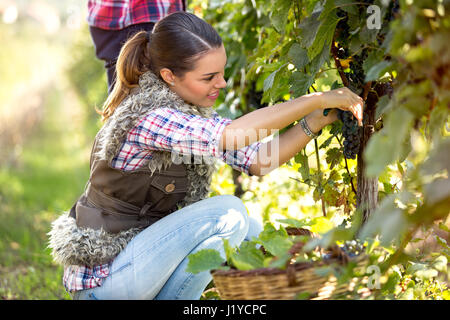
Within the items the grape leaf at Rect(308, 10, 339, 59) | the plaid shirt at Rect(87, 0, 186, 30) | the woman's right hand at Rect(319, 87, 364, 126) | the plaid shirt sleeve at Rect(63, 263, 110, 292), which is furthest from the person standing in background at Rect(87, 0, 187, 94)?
the woman's right hand at Rect(319, 87, 364, 126)

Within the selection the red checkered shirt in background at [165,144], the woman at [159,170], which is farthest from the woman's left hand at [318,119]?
the red checkered shirt in background at [165,144]

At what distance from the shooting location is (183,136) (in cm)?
187

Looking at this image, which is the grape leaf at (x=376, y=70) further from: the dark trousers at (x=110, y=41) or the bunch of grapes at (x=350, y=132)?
the dark trousers at (x=110, y=41)

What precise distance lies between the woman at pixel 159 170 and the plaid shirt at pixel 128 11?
0.51 metres

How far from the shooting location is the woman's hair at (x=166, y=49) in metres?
2.08

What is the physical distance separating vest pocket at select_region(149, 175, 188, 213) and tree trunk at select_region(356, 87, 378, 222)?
0.62 metres

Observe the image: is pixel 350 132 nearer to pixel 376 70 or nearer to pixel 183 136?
pixel 376 70

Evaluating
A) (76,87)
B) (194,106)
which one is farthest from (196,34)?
(76,87)

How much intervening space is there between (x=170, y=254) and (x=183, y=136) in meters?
0.40

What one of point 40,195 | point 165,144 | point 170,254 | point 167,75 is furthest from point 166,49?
point 40,195

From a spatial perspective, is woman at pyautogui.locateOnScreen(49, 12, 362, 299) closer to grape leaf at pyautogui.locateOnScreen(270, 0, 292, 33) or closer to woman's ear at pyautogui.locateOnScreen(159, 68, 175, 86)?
woman's ear at pyautogui.locateOnScreen(159, 68, 175, 86)

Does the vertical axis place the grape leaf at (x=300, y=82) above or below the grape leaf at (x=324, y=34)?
below

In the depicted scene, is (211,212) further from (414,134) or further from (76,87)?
(76,87)

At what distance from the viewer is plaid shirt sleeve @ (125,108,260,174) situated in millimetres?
1840
